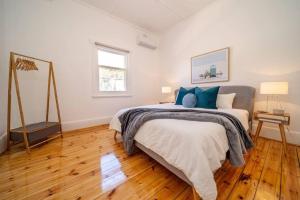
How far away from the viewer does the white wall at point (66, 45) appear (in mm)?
2127

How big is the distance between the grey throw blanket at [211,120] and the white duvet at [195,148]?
0.23ft

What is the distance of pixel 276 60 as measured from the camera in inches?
84.6

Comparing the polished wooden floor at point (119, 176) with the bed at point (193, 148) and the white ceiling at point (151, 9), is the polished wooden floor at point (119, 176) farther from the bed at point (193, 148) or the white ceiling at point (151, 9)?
the white ceiling at point (151, 9)

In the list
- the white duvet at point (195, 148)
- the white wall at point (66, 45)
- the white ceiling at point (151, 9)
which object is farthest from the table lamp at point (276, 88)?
the white wall at point (66, 45)

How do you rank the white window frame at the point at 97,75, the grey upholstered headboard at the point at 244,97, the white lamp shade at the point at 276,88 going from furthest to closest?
the white window frame at the point at 97,75 → the grey upholstered headboard at the point at 244,97 → the white lamp shade at the point at 276,88

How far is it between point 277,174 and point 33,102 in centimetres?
371

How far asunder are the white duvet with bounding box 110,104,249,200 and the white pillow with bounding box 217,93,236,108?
4.40 ft

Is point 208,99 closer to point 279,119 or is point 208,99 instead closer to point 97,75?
point 279,119

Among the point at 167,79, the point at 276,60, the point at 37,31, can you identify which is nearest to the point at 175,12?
the point at 167,79

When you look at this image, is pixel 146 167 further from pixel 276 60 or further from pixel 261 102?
pixel 276 60

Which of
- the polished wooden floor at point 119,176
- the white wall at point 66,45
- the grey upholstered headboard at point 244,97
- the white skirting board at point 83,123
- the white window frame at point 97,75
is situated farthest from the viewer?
the white window frame at point 97,75

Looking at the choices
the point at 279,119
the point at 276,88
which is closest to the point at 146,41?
the point at 276,88

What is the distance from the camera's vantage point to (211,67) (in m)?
2.98

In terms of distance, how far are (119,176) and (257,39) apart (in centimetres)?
319
